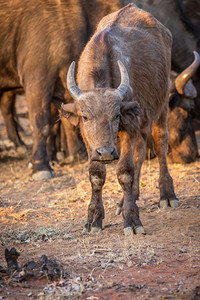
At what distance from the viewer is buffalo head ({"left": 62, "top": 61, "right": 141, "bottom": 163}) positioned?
5.11 meters

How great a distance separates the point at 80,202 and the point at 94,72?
2319mm

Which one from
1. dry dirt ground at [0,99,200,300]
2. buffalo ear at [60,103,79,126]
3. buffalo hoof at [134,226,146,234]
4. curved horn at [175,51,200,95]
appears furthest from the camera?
curved horn at [175,51,200,95]

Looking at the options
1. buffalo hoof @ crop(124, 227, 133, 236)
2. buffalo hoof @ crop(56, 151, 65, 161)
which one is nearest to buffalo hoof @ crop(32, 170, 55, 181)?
buffalo hoof @ crop(56, 151, 65, 161)

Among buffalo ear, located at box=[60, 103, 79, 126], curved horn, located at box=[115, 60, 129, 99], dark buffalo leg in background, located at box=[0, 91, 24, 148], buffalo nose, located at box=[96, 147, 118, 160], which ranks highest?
curved horn, located at box=[115, 60, 129, 99]

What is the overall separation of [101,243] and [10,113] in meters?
8.48

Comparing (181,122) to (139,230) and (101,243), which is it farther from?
(101,243)

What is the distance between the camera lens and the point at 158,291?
3912mm

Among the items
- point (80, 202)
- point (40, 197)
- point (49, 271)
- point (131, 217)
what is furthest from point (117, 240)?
point (40, 197)

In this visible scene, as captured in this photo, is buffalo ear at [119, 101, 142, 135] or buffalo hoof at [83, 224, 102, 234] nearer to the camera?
buffalo ear at [119, 101, 142, 135]

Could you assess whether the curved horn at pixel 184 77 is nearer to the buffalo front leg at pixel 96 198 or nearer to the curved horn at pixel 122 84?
the curved horn at pixel 122 84

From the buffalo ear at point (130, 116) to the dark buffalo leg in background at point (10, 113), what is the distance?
7.75 meters

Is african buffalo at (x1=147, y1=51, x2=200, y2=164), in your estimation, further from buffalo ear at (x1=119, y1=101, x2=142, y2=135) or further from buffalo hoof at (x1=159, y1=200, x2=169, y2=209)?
buffalo ear at (x1=119, y1=101, x2=142, y2=135)

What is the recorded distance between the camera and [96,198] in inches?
227

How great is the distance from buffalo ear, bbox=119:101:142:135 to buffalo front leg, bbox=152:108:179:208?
4.66ft
